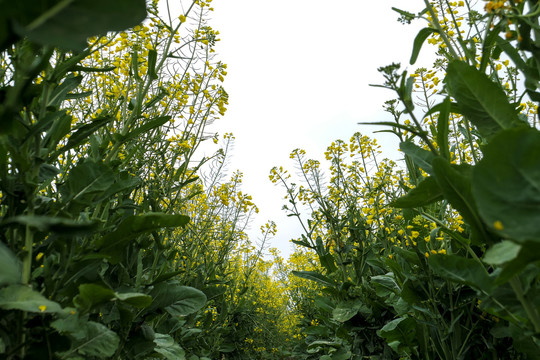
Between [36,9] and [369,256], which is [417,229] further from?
[36,9]

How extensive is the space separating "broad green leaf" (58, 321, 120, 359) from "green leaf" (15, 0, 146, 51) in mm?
1042

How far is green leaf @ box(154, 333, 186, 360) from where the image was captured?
6.35ft

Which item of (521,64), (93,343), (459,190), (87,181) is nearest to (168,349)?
(93,343)

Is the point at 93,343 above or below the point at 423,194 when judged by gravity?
below

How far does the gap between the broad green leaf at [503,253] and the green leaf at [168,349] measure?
174cm

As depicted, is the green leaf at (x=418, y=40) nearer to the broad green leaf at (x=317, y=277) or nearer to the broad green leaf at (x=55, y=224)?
the broad green leaf at (x=55, y=224)

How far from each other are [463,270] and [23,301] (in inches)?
48.6

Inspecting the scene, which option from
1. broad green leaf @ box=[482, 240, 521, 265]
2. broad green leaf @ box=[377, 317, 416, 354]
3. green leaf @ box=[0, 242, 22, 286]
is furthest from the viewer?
broad green leaf @ box=[377, 317, 416, 354]

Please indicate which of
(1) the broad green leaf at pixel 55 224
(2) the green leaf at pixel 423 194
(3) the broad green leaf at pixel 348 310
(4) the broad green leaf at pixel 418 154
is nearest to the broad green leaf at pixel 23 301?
(1) the broad green leaf at pixel 55 224

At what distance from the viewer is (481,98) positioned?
101cm

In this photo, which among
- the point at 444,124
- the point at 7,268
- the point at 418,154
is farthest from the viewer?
the point at 418,154

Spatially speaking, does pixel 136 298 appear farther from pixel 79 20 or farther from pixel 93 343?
pixel 79 20

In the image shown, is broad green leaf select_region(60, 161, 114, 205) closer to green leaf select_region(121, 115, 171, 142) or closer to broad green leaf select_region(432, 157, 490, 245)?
green leaf select_region(121, 115, 171, 142)

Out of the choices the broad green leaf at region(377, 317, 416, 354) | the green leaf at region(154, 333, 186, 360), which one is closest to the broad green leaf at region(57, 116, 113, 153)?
the green leaf at region(154, 333, 186, 360)
